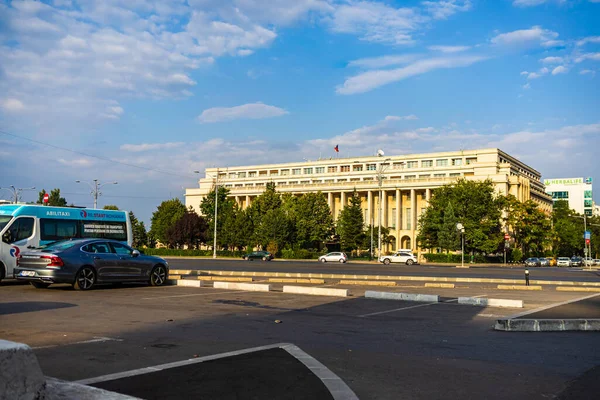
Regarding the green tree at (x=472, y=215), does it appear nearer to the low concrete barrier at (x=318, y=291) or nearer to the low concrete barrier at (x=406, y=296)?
the low concrete barrier at (x=318, y=291)

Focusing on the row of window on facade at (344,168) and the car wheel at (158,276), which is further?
the row of window on facade at (344,168)

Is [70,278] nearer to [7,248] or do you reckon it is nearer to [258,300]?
[7,248]

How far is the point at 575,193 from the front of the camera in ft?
555

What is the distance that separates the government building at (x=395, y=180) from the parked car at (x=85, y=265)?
263ft

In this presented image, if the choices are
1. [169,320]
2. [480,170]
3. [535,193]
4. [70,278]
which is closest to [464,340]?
[169,320]

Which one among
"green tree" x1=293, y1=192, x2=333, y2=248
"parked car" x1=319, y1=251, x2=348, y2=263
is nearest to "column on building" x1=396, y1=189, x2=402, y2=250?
"green tree" x1=293, y1=192, x2=333, y2=248

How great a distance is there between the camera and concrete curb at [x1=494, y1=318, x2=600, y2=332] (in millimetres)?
10625

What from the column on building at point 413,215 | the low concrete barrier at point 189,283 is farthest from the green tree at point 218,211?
the low concrete barrier at point 189,283

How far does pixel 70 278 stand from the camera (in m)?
17.5

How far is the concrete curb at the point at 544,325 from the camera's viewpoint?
1062 centimetres

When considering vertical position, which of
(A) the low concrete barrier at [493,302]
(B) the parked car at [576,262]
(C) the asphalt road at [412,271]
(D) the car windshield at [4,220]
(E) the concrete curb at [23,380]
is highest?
(D) the car windshield at [4,220]

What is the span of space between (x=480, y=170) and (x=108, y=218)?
9538 cm

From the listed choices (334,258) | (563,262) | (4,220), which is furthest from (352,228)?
(4,220)

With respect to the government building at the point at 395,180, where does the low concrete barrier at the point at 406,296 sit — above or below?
below
